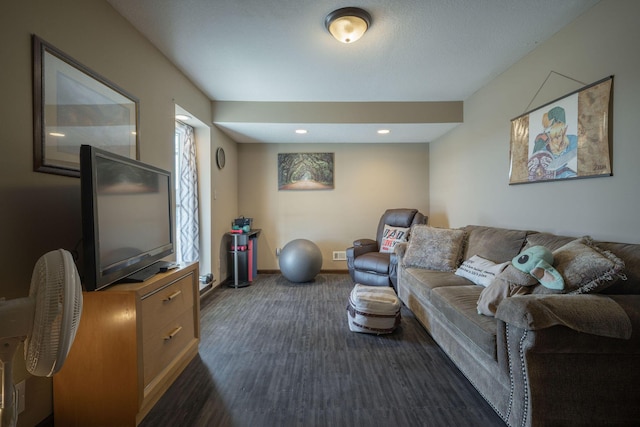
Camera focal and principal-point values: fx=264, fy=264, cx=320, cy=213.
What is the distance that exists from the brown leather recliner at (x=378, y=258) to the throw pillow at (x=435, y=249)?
0.36m

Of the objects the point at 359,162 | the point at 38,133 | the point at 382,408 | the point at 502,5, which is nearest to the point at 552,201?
the point at 502,5

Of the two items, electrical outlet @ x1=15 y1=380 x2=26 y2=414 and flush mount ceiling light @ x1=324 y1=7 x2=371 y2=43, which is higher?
flush mount ceiling light @ x1=324 y1=7 x2=371 y2=43

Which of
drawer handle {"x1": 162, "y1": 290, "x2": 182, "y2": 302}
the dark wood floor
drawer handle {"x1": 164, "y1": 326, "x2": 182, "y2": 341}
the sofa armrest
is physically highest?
the sofa armrest

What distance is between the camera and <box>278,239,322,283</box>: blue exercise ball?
377 cm

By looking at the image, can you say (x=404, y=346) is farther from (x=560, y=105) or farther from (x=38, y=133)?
(x=38, y=133)

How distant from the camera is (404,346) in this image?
2.14m

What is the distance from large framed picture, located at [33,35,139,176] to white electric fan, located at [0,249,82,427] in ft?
2.55

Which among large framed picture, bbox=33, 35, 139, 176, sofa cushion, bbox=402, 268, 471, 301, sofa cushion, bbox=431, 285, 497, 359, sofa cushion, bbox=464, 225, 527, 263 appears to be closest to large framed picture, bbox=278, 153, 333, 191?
sofa cushion, bbox=402, 268, 471, 301

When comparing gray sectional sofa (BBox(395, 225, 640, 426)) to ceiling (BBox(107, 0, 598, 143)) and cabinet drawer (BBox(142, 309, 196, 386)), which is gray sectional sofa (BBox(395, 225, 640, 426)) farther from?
cabinet drawer (BBox(142, 309, 196, 386))

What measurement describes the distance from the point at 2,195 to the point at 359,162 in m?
3.95

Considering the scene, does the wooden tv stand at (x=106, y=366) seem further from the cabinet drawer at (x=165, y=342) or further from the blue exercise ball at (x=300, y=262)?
the blue exercise ball at (x=300, y=262)

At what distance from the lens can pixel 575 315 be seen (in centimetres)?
116

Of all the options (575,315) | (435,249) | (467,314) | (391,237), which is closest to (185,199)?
(391,237)

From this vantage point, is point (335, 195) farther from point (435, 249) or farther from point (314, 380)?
point (314, 380)
